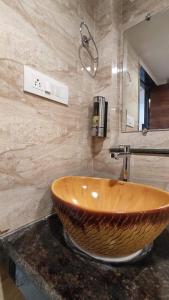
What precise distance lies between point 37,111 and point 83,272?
60 cm

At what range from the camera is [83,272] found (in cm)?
44

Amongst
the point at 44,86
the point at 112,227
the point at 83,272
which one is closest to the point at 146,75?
the point at 44,86

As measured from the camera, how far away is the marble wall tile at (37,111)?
61 cm

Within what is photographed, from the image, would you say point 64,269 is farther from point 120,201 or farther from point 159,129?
point 159,129

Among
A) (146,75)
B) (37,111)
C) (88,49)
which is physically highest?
(88,49)

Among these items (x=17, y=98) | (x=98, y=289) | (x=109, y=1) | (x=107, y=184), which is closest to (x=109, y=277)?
(x=98, y=289)

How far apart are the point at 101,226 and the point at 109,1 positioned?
4.10ft

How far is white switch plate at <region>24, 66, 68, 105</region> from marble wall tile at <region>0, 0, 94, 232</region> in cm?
2

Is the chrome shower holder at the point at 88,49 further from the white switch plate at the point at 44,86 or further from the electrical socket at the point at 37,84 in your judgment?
the electrical socket at the point at 37,84

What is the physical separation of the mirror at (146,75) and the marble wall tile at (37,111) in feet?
0.93

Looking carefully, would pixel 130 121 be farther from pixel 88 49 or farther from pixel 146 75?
pixel 88 49

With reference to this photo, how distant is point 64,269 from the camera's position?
450 mm

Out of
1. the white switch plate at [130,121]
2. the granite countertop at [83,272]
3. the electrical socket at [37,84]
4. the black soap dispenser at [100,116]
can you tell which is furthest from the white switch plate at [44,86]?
the granite countertop at [83,272]

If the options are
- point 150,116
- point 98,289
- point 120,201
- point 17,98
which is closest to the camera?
point 98,289
